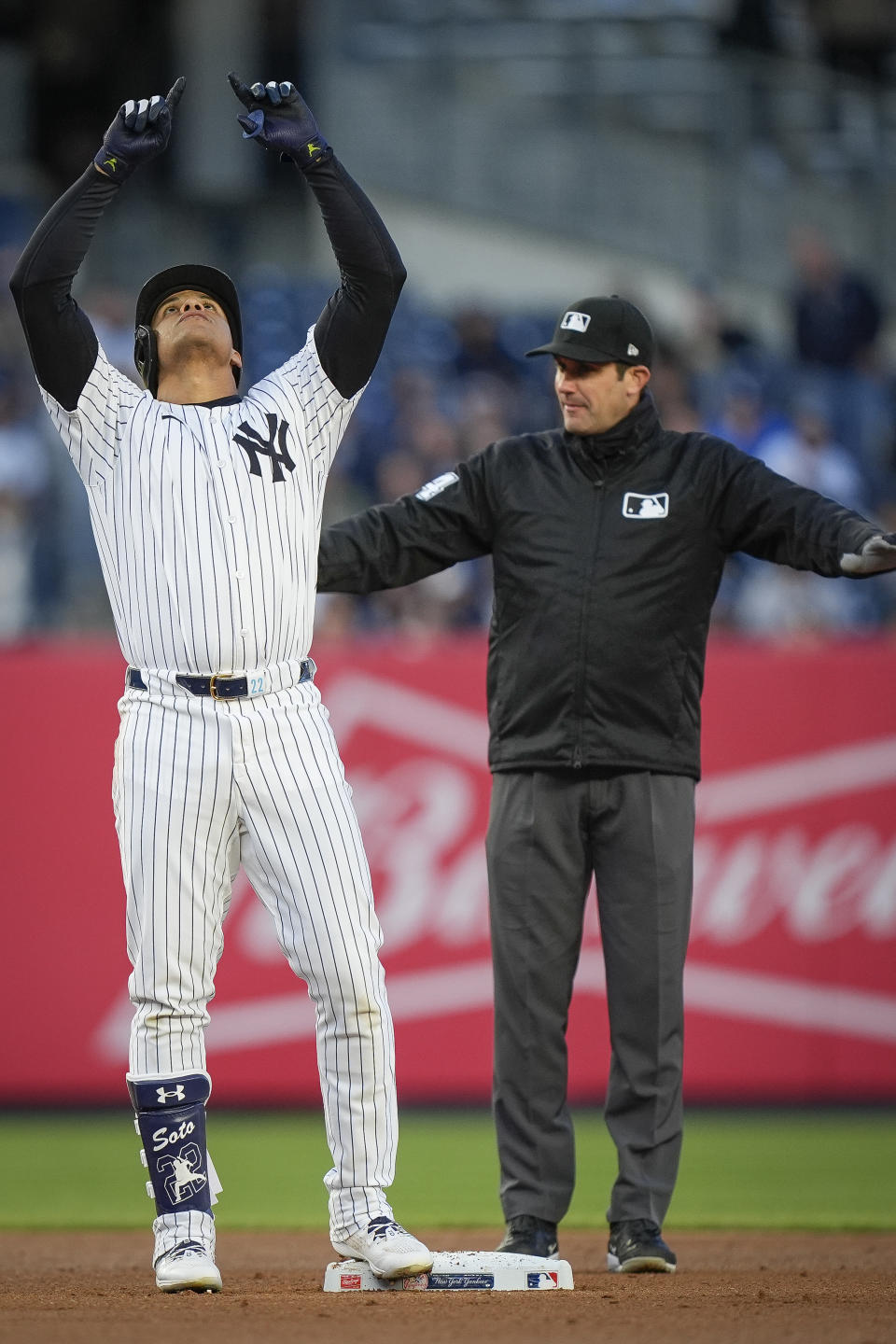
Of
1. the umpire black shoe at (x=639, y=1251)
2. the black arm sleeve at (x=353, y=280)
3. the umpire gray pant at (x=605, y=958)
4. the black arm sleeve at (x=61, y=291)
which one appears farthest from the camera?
the umpire gray pant at (x=605, y=958)

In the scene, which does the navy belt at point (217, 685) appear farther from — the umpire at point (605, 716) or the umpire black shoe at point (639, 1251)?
the umpire black shoe at point (639, 1251)

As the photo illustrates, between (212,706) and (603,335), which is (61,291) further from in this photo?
(603,335)

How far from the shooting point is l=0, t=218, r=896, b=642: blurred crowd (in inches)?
407

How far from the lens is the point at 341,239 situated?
4.42 metres

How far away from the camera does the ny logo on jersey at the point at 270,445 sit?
14.3 feet

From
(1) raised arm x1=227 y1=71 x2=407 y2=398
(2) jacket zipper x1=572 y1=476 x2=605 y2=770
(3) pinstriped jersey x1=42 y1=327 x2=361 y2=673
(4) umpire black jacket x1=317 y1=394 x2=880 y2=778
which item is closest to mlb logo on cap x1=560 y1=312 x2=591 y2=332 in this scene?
(4) umpire black jacket x1=317 y1=394 x2=880 y2=778

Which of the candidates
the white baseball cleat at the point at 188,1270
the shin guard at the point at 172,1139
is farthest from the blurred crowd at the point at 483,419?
the white baseball cleat at the point at 188,1270

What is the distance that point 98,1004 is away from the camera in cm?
865

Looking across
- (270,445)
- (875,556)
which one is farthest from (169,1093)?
(875,556)

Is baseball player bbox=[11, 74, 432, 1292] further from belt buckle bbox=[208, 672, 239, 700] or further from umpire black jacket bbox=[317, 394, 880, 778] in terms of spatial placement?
umpire black jacket bbox=[317, 394, 880, 778]

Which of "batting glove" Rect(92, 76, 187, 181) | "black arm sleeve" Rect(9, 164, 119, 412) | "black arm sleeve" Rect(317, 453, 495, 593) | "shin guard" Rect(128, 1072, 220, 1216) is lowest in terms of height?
"shin guard" Rect(128, 1072, 220, 1216)

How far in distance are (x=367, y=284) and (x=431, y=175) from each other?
33.9 ft

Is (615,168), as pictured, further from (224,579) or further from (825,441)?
(224,579)

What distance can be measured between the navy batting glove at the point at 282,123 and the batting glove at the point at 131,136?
0.17 meters
